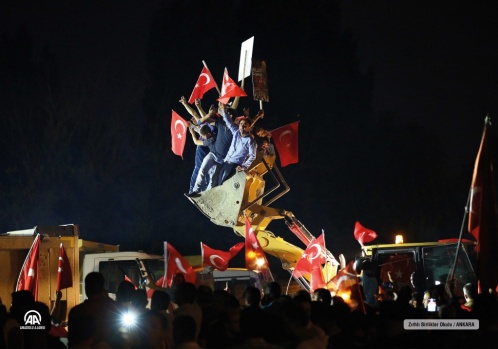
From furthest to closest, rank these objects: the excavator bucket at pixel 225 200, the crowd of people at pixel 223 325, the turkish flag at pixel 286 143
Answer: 1. the turkish flag at pixel 286 143
2. the excavator bucket at pixel 225 200
3. the crowd of people at pixel 223 325

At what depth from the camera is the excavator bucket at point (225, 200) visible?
613 inches

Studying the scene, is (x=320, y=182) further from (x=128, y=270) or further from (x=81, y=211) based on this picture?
(x=128, y=270)

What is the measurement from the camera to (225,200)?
1577 centimetres

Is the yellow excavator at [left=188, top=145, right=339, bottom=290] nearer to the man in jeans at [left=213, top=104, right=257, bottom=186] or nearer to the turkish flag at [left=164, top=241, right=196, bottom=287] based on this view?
the man in jeans at [left=213, top=104, right=257, bottom=186]

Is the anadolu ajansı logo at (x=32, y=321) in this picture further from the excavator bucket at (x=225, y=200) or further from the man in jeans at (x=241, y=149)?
the man in jeans at (x=241, y=149)

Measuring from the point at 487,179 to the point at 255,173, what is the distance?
624 centimetres

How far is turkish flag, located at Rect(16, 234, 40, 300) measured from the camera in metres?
13.2

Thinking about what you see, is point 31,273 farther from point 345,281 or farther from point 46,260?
point 345,281

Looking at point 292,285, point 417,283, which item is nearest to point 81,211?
point 292,285

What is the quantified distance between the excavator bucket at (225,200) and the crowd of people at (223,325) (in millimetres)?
7116

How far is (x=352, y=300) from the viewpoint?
1084 cm

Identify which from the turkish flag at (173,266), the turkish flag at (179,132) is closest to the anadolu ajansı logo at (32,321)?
the turkish flag at (173,266)

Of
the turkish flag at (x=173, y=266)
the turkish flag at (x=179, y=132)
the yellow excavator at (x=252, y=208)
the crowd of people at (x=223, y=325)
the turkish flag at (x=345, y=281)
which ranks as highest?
the turkish flag at (x=179, y=132)

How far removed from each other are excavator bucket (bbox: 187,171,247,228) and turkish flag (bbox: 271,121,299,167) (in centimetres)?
183
